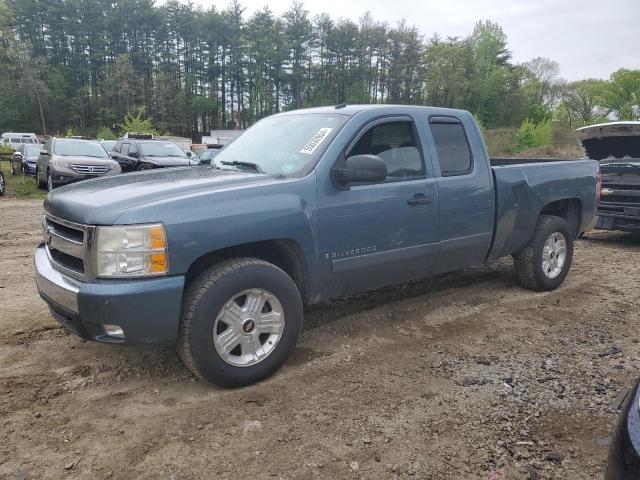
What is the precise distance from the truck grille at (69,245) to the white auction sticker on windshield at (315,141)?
1.60 m

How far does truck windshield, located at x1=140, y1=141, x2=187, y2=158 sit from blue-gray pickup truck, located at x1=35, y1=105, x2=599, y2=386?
437 inches

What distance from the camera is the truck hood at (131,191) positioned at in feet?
9.45

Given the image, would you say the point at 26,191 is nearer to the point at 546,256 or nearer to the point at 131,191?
the point at 131,191

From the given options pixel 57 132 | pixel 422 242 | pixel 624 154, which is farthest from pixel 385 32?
pixel 422 242

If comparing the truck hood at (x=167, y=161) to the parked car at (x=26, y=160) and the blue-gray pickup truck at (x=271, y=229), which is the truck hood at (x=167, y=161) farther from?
the blue-gray pickup truck at (x=271, y=229)

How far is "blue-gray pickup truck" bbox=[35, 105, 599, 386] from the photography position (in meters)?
2.84

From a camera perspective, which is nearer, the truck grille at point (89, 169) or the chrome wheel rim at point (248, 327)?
the chrome wheel rim at point (248, 327)

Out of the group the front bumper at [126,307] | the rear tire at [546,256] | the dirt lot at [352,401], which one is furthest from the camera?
the rear tire at [546,256]

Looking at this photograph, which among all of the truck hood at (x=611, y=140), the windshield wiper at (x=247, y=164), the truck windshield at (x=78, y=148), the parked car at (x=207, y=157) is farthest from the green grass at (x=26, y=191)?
the truck hood at (x=611, y=140)

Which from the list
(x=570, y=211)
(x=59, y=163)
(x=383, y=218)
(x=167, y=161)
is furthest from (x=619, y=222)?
(x=59, y=163)

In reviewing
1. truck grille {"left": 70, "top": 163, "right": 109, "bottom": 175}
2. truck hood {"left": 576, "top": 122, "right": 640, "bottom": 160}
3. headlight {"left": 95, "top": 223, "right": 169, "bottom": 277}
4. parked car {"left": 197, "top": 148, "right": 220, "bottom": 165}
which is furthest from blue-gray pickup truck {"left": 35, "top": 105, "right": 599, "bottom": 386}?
truck grille {"left": 70, "top": 163, "right": 109, "bottom": 175}

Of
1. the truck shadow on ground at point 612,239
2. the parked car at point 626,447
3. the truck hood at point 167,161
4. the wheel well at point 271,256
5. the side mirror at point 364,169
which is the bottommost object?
the truck shadow on ground at point 612,239

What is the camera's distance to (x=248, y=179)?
343 cm

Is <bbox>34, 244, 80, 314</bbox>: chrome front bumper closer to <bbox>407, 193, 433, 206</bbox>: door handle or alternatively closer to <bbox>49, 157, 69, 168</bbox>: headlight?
<bbox>407, 193, 433, 206</bbox>: door handle
